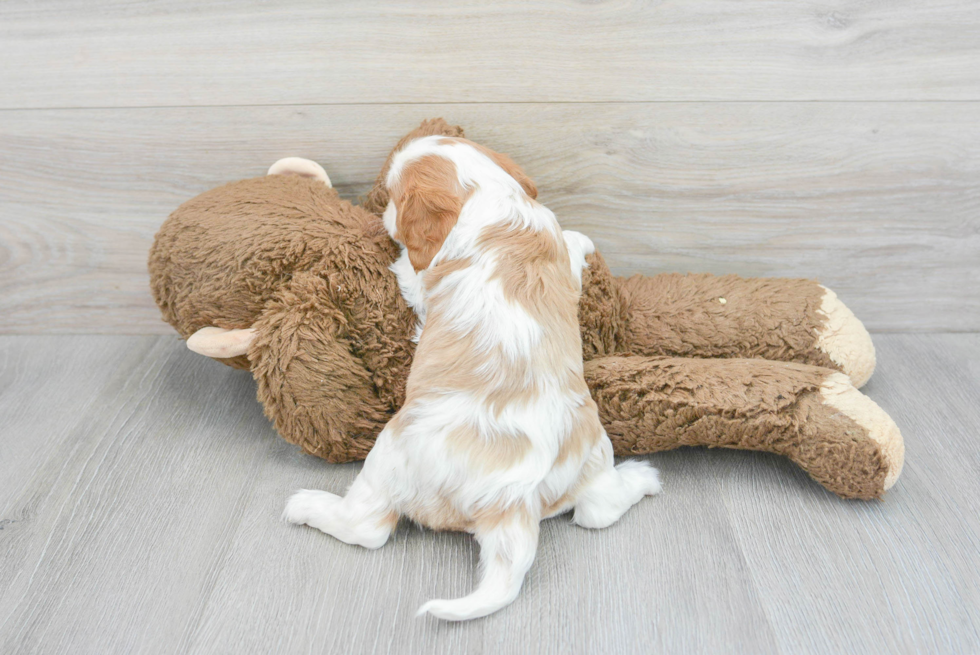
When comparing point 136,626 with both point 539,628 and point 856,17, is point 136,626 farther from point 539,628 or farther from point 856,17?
point 856,17

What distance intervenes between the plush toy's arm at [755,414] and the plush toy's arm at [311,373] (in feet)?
1.36

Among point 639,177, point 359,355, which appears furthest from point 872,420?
point 359,355

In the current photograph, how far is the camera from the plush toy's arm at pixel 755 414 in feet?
3.87

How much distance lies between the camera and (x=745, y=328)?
1.39 meters

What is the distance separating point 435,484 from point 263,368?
380 millimetres

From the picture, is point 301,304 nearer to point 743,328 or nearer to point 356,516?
point 356,516

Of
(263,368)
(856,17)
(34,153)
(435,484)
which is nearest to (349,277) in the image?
(263,368)

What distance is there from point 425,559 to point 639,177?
86 cm

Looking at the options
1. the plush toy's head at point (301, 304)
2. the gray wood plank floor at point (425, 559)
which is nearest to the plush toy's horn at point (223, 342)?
the plush toy's head at point (301, 304)

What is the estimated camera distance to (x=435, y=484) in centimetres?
107

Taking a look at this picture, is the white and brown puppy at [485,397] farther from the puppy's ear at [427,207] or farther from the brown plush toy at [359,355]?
the brown plush toy at [359,355]

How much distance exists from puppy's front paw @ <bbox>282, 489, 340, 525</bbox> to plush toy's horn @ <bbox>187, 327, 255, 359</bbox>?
0.89 ft

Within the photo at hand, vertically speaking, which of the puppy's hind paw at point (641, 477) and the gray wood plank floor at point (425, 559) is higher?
the puppy's hind paw at point (641, 477)

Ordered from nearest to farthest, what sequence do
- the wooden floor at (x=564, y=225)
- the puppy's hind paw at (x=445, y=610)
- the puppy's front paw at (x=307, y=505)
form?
the puppy's hind paw at (x=445, y=610), the wooden floor at (x=564, y=225), the puppy's front paw at (x=307, y=505)
